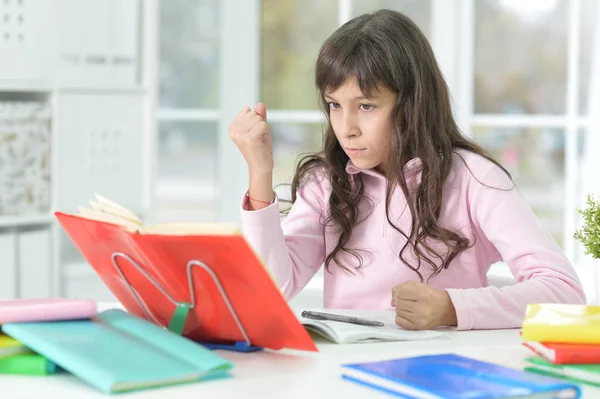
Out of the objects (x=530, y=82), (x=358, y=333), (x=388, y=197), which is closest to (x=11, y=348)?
(x=358, y=333)

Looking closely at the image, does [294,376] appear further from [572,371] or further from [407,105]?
[407,105]

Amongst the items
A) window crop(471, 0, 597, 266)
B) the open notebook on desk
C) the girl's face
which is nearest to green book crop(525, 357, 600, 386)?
the open notebook on desk

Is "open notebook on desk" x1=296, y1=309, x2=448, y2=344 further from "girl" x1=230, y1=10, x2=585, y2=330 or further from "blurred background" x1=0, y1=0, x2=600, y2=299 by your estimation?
"blurred background" x1=0, y1=0, x2=600, y2=299

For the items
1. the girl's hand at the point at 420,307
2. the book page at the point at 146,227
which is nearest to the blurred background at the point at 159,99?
the girl's hand at the point at 420,307

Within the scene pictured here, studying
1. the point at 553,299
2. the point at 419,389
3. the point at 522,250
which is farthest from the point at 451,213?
the point at 419,389

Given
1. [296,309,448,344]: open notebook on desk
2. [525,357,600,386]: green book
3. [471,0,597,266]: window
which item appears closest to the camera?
[525,357,600,386]: green book

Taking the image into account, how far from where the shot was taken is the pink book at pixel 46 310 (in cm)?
117

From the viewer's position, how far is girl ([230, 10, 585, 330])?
1.64 m

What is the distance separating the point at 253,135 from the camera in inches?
63.8

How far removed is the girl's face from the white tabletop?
18.2 inches

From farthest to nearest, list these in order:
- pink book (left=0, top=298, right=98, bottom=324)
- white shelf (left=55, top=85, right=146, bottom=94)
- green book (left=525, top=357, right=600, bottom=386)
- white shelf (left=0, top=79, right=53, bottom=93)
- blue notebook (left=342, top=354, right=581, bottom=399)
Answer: white shelf (left=55, top=85, right=146, bottom=94), white shelf (left=0, top=79, right=53, bottom=93), pink book (left=0, top=298, right=98, bottom=324), green book (left=525, top=357, right=600, bottom=386), blue notebook (left=342, top=354, right=581, bottom=399)

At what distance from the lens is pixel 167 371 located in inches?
40.4

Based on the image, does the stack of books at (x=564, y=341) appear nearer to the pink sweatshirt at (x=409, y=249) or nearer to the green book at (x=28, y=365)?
the pink sweatshirt at (x=409, y=249)

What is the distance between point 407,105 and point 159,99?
96.0 inches
